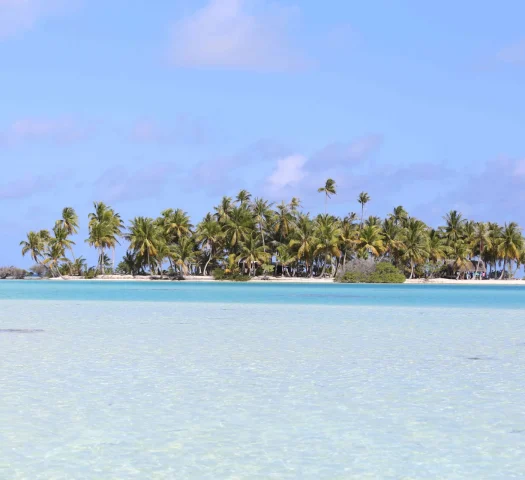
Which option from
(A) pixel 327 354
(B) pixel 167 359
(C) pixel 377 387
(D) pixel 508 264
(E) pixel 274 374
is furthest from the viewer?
(D) pixel 508 264

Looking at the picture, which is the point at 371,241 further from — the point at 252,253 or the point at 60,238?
the point at 60,238

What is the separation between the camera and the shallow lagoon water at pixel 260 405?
20.5 feet

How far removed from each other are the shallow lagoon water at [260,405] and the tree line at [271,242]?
51944mm

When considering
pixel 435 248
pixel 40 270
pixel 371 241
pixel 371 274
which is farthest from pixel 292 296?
pixel 40 270

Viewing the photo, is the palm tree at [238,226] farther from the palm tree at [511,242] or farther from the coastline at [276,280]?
the palm tree at [511,242]

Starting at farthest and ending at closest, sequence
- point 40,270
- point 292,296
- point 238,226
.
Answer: point 40,270 → point 238,226 → point 292,296

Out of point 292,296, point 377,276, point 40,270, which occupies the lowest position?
point 292,296

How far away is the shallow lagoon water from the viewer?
20.5 ft

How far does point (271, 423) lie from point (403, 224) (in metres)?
71.1

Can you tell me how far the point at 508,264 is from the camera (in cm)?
8662

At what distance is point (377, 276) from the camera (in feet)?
223

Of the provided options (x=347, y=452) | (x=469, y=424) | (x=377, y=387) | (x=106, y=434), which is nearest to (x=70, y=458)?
(x=106, y=434)

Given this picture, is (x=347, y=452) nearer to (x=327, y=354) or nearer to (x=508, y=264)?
(x=327, y=354)

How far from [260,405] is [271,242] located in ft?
212
